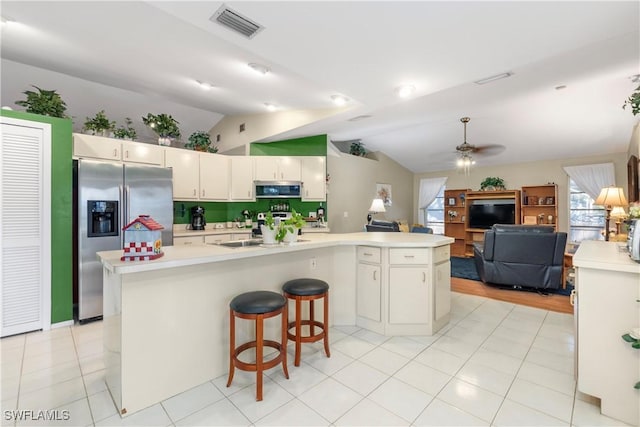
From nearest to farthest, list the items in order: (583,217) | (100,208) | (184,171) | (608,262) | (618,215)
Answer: (608,262)
(100,208)
(618,215)
(184,171)
(583,217)

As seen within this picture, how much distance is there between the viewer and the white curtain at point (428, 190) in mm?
7898

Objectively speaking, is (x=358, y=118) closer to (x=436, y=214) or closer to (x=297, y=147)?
(x=297, y=147)

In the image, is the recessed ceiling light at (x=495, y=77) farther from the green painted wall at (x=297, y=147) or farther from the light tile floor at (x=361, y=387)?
the green painted wall at (x=297, y=147)

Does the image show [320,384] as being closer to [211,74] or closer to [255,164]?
[211,74]

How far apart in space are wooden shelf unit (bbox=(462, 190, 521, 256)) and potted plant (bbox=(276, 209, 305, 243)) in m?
6.08

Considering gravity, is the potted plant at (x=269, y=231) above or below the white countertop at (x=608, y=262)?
above

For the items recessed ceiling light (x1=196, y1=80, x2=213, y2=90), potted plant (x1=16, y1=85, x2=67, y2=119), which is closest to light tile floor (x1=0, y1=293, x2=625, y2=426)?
potted plant (x1=16, y1=85, x2=67, y2=119)

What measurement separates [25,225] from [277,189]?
314cm

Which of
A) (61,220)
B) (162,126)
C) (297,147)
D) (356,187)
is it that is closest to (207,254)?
(61,220)

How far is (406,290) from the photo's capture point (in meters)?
2.70

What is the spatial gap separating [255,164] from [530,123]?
16.1 ft

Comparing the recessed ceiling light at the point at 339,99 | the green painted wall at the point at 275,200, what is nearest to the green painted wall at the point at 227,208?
the green painted wall at the point at 275,200

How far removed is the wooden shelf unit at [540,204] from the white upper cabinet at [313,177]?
499cm

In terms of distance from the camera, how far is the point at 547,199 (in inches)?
248
